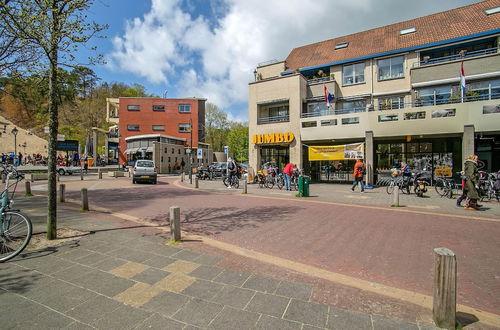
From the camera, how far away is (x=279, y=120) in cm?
2159

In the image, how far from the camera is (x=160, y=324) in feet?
8.10

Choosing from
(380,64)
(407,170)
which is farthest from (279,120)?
(407,170)

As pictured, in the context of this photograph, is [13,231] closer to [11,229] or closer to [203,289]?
[11,229]

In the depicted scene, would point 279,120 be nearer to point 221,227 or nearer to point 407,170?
point 407,170

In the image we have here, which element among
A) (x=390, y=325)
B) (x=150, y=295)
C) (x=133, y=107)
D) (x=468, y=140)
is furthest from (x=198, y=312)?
(x=133, y=107)

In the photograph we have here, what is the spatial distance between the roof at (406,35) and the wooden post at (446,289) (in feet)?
67.9

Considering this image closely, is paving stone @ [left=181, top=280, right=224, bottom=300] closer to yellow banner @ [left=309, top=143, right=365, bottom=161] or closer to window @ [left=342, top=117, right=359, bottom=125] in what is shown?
yellow banner @ [left=309, top=143, right=365, bottom=161]

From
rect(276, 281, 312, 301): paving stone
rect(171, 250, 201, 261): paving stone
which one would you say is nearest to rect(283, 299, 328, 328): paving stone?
rect(276, 281, 312, 301): paving stone

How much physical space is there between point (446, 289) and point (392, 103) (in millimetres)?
17055

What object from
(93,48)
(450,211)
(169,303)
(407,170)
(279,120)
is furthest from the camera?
(279,120)

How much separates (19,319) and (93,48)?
15.4 ft

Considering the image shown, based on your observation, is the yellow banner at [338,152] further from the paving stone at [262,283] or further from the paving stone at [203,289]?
the paving stone at [203,289]

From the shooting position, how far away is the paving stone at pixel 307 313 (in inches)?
99.3

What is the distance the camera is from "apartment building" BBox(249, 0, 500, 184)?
49.6ft
